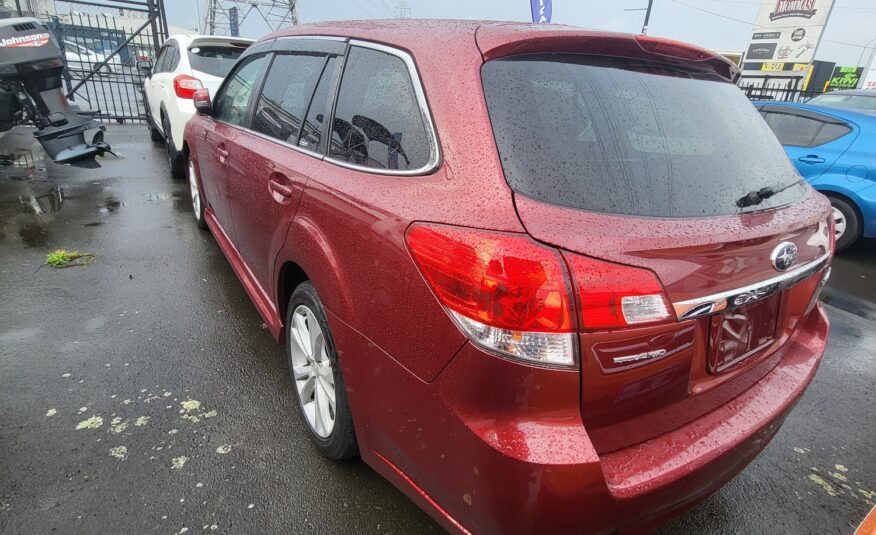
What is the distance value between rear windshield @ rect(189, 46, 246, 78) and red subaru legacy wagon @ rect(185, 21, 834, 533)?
5.15 metres

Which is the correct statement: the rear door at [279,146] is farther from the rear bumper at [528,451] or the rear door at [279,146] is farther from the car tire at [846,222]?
the car tire at [846,222]

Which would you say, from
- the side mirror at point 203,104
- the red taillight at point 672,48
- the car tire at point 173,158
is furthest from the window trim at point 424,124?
the car tire at point 173,158

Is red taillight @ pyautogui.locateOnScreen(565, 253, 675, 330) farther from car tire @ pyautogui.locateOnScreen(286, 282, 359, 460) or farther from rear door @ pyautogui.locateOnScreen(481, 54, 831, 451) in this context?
car tire @ pyautogui.locateOnScreen(286, 282, 359, 460)

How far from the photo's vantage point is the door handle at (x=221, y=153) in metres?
3.02

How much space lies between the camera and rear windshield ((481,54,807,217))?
135cm

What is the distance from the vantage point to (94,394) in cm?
246

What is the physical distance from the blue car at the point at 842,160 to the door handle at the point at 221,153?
5.33m

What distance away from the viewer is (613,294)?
1.19 m

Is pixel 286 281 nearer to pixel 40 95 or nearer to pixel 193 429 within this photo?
pixel 193 429

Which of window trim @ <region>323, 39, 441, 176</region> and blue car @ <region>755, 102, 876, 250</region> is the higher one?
window trim @ <region>323, 39, 441, 176</region>

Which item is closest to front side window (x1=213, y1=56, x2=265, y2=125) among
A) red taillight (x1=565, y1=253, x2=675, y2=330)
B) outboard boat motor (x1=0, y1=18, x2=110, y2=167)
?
red taillight (x1=565, y1=253, x2=675, y2=330)

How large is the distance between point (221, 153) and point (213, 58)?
415 centimetres

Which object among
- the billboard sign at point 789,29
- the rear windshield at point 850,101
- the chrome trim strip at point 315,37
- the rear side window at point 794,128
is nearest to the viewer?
the chrome trim strip at point 315,37

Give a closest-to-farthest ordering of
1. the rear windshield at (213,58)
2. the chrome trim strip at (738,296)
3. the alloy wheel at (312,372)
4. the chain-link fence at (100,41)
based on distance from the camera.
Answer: the chrome trim strip at (738,296), the alloy wheel at (312,372), the rear windshield at (213,58), the chain-link fence at (100,41)
